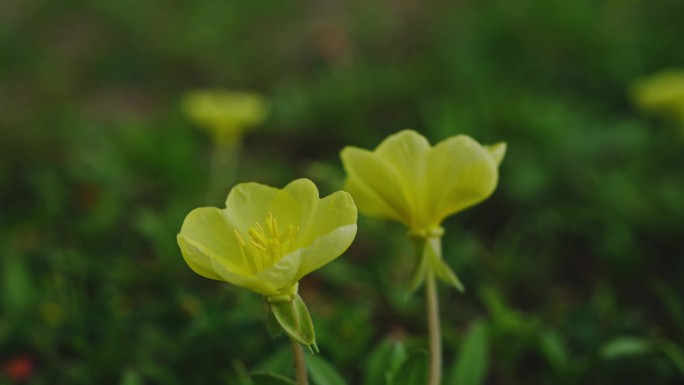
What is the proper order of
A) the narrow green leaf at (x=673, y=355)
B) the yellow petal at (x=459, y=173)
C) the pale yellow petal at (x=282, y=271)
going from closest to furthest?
the pale yellow petal at (x=282, y=271)
the yellow petal at (x=459, y=173)
the narrow green leaf at (x=673, y=355)

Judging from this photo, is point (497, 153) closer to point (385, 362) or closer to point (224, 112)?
point (385, 362)

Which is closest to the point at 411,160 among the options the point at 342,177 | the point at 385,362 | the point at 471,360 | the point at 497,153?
the point at 497,153

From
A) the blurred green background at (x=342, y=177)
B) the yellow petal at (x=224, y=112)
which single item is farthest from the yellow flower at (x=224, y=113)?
the blurred green background at (x=342, y=177)

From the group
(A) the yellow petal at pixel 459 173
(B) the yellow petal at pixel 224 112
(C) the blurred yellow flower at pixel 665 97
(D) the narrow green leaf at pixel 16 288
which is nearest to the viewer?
(A) the yellow petal at pixel 459 173

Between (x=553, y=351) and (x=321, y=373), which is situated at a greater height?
(x=321, y=373)

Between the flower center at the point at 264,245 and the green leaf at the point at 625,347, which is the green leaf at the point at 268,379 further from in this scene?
the green leaf at the point at 625,347

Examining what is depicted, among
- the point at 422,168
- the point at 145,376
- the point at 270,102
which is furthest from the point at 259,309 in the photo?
the point at 270,102

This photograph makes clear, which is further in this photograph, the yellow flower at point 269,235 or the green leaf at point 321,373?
the green leaf at point 321,373
